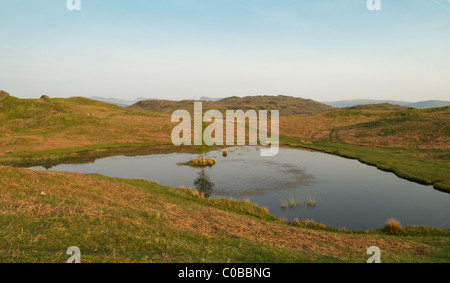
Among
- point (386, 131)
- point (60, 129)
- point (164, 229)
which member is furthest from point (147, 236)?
point (386, 131)

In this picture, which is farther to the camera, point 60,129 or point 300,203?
point 60,129

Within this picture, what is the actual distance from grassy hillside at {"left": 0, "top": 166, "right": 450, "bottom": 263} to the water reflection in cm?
1067

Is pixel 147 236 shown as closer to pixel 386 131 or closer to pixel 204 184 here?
pixel 204 184

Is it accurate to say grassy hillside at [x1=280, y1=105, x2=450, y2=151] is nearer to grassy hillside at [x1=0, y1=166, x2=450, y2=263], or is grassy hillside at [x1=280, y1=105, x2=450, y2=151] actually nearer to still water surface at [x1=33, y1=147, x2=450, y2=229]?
still water surface at [x1=33, y1=147, x2=450, y2=229]

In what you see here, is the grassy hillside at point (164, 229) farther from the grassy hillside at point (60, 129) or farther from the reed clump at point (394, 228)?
the grassy hillside at point (60, 129)

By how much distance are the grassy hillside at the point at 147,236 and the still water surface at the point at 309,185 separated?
462cm

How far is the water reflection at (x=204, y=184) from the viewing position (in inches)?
1372

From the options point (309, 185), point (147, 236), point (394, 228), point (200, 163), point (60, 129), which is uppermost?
point (60, 129)

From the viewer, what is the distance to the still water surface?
26906 millimetres

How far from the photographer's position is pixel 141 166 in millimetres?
50906

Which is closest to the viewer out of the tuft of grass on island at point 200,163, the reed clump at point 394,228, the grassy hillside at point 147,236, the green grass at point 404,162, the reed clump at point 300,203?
the grassy hillside at point 147,236

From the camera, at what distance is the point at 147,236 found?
14.0 metres

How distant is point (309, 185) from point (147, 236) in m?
29.8

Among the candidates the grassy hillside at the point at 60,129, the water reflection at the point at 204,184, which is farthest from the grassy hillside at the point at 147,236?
the grassy hillside at the point at 60,129
